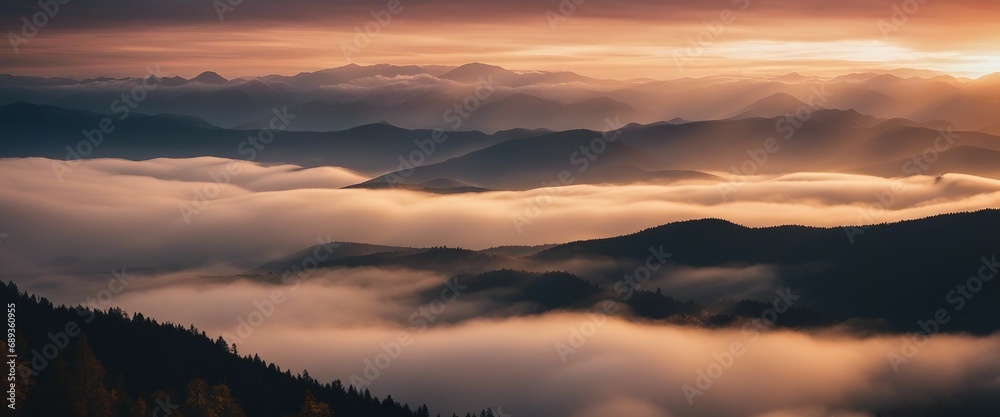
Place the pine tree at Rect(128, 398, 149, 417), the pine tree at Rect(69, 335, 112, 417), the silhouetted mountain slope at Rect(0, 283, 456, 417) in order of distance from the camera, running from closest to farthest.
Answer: the pine tree at Rect(69, 335, 112, 417) → the pine tree at Rect(128, 398, 149, 417) → the silhouetted mountain slope at Rect(0, 283, 456, 417)

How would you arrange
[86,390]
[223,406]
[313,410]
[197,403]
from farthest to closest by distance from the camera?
[313,410] → [223,406] → [197,403] → [86,390]

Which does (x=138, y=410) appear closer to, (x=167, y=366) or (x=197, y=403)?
(x=197, y=403)

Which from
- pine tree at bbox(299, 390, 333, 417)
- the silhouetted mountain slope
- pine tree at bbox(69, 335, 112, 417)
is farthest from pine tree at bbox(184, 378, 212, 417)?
pine tree at bbox(299, 390, 333, 417)

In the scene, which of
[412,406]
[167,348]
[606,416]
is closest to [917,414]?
[606,416]

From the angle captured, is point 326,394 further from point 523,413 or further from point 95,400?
point 523,413

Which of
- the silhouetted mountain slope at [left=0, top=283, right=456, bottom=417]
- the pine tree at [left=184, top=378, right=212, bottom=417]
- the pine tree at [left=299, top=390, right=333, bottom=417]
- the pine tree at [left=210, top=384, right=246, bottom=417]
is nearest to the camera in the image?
the pine tree at [left=184, top=378, right=212, bottom=417]

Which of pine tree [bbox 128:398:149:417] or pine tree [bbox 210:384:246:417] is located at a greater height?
pine tree [bbox 210:384:246:417]

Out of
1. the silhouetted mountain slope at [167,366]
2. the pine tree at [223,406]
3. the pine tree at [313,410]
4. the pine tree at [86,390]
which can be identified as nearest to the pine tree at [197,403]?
the silhouetted mountain slope at [167,366]

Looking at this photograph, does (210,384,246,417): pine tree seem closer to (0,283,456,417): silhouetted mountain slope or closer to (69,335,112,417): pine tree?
(0,283,456,417): silhouetted mountain slope

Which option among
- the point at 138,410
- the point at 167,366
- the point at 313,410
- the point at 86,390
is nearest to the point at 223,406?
the point at 138,410
